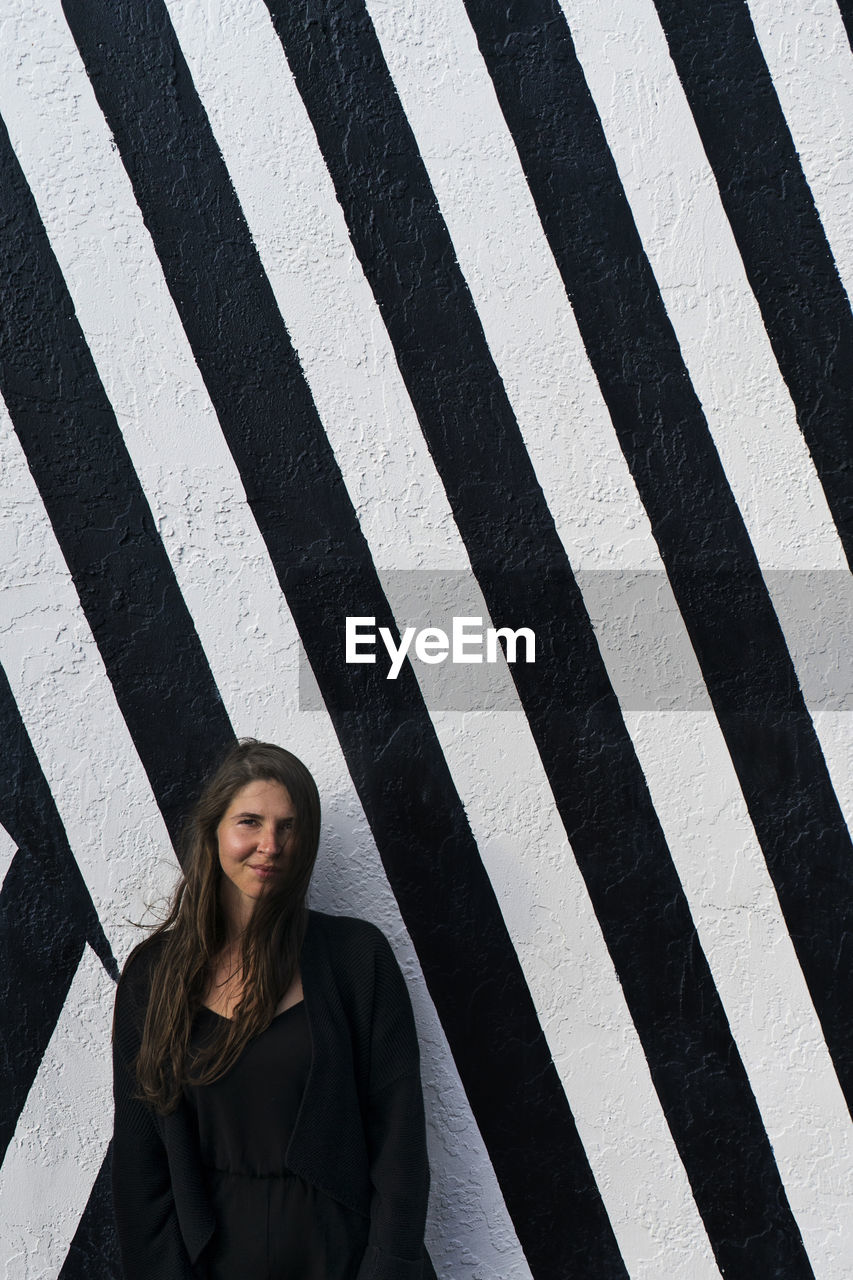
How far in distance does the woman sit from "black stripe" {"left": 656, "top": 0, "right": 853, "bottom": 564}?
5.01 feet

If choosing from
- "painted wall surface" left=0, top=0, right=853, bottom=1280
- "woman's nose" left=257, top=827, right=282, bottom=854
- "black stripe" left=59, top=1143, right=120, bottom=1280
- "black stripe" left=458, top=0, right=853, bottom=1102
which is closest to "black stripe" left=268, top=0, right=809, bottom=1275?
"painted wall surface" left=0, top=0, right=853, bottom=1280

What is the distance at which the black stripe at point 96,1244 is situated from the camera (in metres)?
2.46

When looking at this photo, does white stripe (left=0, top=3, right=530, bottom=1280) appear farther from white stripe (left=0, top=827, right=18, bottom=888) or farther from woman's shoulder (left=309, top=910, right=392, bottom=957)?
white stripe (left=0, top=827, right=18, bottom=888)

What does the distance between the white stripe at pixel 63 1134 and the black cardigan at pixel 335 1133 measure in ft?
1.20

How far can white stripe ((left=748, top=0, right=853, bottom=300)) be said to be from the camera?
2.41 metres

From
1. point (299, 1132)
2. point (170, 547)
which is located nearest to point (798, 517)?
point (170, 547)

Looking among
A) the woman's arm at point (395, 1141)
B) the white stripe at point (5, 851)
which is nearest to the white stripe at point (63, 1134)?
the white stripe at point (5, 851)

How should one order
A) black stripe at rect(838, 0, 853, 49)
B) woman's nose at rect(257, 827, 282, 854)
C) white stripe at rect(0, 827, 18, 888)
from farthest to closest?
white stripe at rect(0, 827, 18, 888), black stripe at rect(838, 0, 853, 49), woman's nose at rect(257, 827, 282, 854)

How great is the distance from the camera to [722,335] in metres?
2.44

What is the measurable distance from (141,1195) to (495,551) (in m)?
1.64

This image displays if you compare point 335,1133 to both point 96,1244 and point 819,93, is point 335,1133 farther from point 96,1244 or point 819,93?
point 819,93

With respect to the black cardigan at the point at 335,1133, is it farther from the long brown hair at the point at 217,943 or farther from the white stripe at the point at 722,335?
the white stripe at the point at 722,335

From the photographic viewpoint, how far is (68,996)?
8.15 ft

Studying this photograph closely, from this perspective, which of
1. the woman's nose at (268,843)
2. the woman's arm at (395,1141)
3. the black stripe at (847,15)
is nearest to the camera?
the woman's arm at (395,1141)
